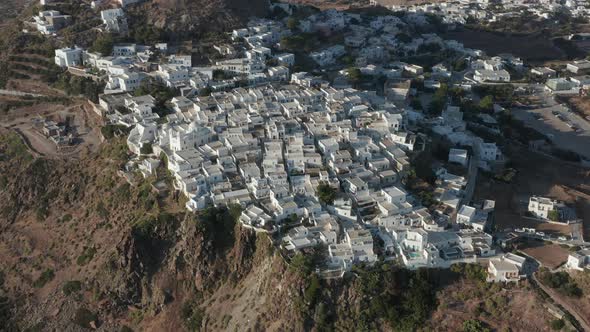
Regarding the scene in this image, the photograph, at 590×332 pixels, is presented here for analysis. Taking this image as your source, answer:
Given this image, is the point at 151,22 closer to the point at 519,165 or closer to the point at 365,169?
the point at 365,169

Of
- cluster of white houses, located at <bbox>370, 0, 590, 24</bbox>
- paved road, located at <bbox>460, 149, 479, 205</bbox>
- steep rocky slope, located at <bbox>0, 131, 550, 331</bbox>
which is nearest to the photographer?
steep rocky slope, located at <bbox>0, 131, 550, 331</bbox>

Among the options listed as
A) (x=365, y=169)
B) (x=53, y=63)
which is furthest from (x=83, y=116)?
(x=365, y=169)

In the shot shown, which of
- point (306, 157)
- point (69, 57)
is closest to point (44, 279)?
point (306, 157)

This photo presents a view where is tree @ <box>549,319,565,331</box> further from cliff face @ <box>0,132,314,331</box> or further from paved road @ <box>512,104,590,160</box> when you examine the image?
paved road @ <box>512,104,590,160</box>

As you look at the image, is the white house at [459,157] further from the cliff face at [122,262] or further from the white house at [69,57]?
the white house at [69,57]

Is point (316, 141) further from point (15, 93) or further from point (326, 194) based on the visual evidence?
point (15, 93)

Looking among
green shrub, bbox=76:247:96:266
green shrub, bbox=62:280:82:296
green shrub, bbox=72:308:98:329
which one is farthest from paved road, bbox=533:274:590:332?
green shrub, bbox=62:280:82:296
